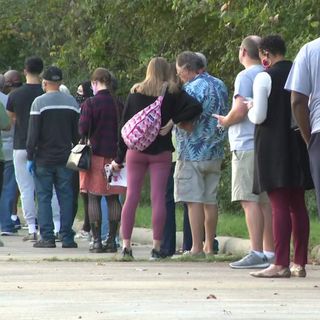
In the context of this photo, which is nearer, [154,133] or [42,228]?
[154,133]

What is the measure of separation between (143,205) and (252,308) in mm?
12703

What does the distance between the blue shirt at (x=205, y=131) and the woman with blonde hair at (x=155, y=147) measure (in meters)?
0.13

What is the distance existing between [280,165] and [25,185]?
19.2 feet

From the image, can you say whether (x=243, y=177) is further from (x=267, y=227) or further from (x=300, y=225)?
(x=300, y=225)

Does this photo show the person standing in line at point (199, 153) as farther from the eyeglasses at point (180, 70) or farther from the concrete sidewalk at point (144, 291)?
the concrete sidewalk at point (144, 291)

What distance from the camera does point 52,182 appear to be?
1459 centimetres

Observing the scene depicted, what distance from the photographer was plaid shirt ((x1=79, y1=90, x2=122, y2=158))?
13656mm

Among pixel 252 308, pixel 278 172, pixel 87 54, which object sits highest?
pixel 87 54

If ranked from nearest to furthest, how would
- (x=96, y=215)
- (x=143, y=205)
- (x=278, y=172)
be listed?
(x=278, y=172) < (x=96, y=215) < (x=143, y=205)

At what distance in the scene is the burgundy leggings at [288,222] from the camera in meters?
10.6

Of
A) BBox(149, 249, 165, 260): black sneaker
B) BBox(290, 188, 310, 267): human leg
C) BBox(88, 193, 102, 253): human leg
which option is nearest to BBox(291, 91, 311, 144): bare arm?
BBox(290, 188, 310, 267): human leg

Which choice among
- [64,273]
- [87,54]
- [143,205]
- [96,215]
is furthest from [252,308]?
[87,54]

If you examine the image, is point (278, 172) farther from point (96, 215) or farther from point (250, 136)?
point (96, 215)

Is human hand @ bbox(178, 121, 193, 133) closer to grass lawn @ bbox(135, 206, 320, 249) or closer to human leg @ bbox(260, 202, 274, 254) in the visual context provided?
human leg @ bbox(260, 202, 274, 254)
